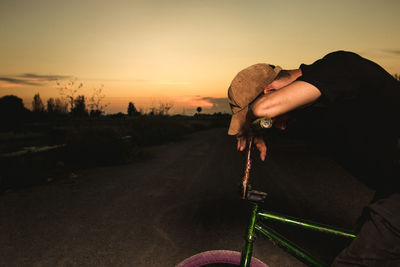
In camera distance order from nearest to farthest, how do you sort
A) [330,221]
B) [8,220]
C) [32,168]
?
[330,221]
[8,220]
[32,168]

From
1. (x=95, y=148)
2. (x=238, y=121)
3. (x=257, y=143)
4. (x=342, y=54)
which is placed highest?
(x=342, y=54)

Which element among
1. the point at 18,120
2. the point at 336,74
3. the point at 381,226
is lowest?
the point at 18,120

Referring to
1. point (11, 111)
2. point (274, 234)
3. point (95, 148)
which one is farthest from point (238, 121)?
point (11, 111)

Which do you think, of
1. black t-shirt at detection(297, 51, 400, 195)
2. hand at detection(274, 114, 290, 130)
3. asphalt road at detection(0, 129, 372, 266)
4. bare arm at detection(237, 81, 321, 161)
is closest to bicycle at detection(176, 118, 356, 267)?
bare arm at detection(237, 81, 321, 161)

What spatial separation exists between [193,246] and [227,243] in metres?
0.45

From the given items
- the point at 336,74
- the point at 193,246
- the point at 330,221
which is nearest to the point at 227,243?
the point at 193,246

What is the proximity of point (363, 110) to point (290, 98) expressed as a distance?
0.41m

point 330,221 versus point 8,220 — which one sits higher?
point 330,221

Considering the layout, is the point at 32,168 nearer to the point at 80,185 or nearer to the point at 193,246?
the point at 80,185

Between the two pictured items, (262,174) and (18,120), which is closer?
(262,174)

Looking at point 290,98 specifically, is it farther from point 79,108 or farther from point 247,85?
point 79,108

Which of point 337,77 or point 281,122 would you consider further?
point 281,122

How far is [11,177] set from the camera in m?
6.00

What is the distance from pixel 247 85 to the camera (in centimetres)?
152
